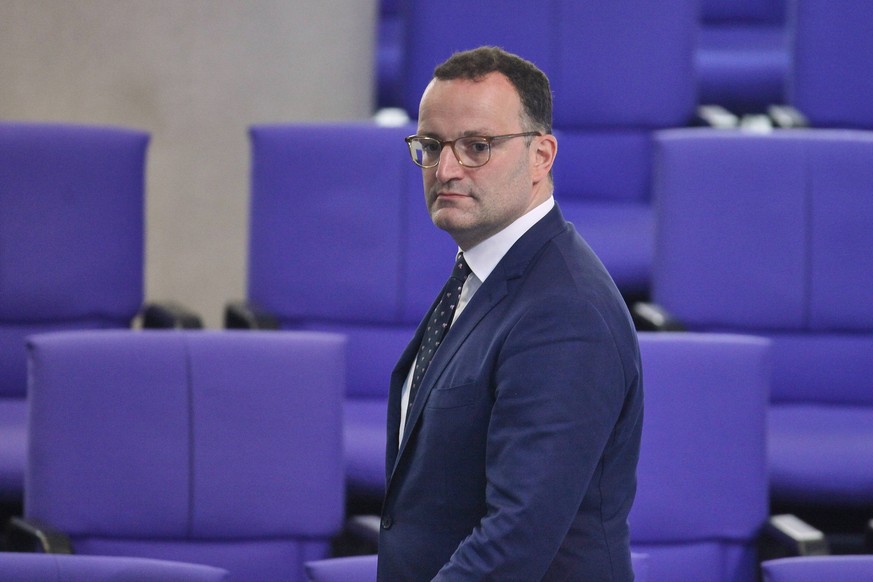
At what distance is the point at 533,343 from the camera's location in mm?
474

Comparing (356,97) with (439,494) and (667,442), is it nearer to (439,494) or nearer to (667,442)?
(667,442)

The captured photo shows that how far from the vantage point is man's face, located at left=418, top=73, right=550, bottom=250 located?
52cm

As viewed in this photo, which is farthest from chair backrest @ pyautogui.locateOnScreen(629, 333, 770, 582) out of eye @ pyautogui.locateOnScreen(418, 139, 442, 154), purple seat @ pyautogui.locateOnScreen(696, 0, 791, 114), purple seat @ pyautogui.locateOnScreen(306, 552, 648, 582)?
purple seat @ pyautogui.locateOnScreen(696, 0, 791, 114)

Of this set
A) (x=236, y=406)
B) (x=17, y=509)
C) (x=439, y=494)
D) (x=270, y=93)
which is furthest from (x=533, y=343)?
(x=270, y=93)

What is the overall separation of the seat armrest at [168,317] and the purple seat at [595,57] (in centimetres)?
34

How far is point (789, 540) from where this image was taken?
88 cm

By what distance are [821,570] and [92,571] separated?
354mm

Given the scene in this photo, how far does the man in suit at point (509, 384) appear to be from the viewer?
466 millimetres

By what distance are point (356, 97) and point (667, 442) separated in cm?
71

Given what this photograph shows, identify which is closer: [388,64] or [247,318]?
[247,318]

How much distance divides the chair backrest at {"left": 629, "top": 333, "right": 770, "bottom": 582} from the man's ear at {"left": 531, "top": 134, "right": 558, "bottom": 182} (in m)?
0.38

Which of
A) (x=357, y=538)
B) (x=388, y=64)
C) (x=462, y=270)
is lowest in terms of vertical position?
(x=357, y=538)

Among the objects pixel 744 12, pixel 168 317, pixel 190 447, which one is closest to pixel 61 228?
pixel 168 317

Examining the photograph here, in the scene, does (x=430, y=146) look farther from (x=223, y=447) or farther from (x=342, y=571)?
(x=223, y=447)
